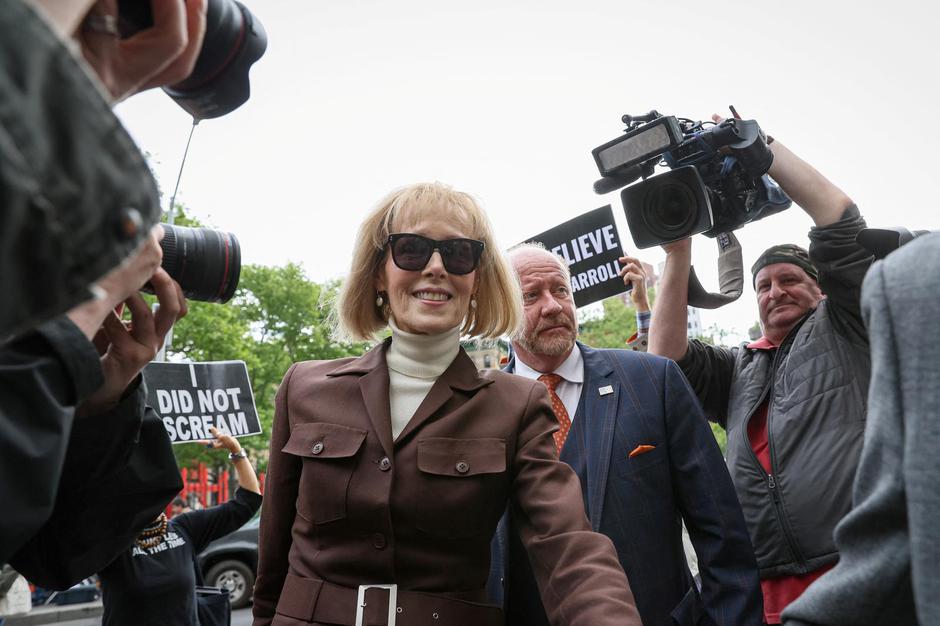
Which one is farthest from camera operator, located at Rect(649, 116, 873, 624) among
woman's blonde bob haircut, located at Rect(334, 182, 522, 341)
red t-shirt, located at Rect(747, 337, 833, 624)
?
woman's blonde bob haircut, located at Rect(334, 182, 522, 341)

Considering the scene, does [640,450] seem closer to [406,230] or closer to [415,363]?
[415,363]

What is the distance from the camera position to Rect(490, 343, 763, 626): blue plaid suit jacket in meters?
2.46

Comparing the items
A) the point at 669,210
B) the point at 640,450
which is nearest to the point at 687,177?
the point at 669,210

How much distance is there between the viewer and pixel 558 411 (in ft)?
9.75

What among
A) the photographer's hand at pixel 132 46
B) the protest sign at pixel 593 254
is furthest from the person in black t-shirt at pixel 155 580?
the photographer's hand at pixel 132 46

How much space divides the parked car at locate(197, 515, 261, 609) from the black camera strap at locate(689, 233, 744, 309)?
414 inches

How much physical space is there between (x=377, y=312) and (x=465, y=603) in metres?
1.00

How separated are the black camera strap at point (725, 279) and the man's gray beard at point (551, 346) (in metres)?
0.78

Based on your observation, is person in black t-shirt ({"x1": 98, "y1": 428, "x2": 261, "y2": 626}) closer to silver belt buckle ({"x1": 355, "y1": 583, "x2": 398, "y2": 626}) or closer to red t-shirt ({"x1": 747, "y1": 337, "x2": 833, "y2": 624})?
silver belt buckle ({"x1": 355, "y1": 583, "x2": 398, "y2": 626})

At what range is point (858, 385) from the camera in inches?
110

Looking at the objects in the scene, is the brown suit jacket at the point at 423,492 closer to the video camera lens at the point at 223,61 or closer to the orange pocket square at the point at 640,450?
the orange pocket square at the point at 640,450

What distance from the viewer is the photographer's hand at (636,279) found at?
14.3 feet

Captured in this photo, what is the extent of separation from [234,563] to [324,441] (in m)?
11.5

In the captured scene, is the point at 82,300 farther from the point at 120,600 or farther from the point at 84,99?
the point at 120,600
